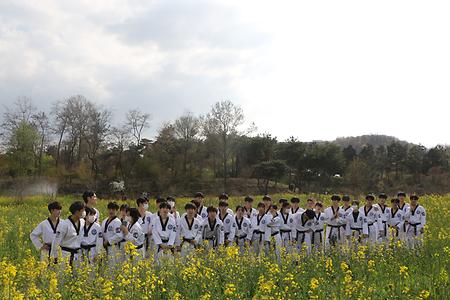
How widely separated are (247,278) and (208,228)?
14.6ft

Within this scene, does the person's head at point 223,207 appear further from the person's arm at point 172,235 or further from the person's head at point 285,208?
the person's head at point 285,208

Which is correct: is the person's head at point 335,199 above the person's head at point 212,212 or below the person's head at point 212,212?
above

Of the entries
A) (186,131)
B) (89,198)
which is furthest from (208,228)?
(186,131)

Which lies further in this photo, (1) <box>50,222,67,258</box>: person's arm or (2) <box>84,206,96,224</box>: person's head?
(2) <box>84,206,96,224</box>: person's head

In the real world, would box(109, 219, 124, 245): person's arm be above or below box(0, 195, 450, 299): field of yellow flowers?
above

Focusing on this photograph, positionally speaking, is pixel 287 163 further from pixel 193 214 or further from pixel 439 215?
pixel 193 214

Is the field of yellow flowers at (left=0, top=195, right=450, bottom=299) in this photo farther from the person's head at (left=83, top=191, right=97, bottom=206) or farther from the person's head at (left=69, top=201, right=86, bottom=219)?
the person's head at (left=83, top=191, right=97, bottom=206)

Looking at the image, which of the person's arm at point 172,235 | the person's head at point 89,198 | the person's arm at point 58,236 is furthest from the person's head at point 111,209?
the person's arm at point 172,235

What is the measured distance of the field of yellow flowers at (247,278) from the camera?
5.81m

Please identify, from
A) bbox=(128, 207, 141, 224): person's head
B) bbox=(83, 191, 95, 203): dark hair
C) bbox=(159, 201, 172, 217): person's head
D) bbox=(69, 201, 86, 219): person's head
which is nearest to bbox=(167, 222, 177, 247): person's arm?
bbox=(159, 201, 172, 217): person's head

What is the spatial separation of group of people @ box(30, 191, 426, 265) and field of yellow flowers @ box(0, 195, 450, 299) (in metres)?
0.55

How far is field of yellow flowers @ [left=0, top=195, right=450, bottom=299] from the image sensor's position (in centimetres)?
581

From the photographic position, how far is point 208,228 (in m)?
12.1

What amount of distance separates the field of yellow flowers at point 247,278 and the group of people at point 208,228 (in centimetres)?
55
